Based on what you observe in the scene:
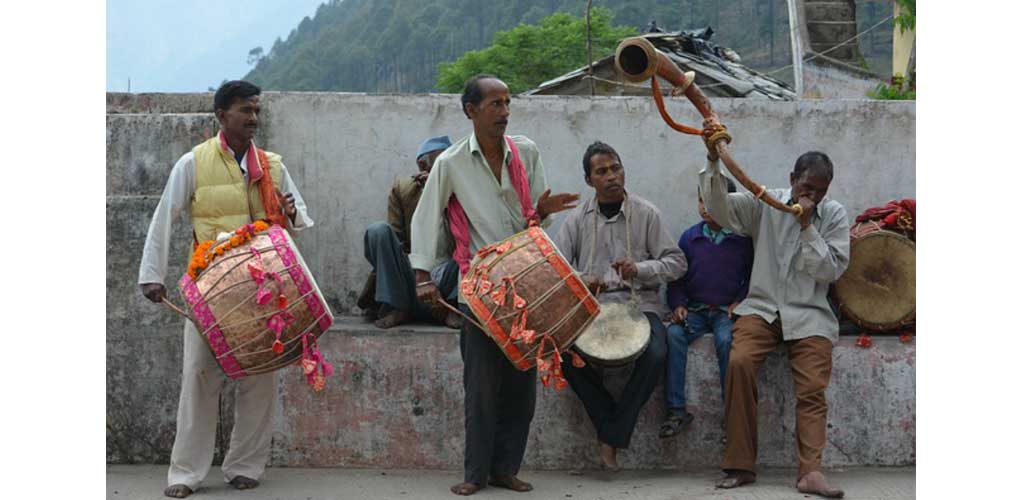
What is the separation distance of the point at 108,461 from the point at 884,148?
482 centimetres

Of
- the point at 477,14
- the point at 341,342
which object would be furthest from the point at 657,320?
the point at 477,14

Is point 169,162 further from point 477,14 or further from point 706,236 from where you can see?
point 477,14

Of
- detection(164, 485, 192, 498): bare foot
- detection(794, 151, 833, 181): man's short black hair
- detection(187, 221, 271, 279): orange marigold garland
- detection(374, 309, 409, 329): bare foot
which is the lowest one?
detection(164, 485, 192, 498): bare foot

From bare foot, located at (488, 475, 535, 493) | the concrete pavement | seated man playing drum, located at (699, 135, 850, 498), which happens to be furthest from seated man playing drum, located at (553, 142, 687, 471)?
bare foot, located at (488, 475, 535, 493)

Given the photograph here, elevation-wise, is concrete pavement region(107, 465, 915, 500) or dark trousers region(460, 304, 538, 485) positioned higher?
dark trousers region(460, 304, 538, 485)

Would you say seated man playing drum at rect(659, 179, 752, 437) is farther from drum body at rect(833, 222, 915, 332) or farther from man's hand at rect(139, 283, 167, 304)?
man's hand at rect(139, 283, 167, 304)

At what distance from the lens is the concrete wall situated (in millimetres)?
5902

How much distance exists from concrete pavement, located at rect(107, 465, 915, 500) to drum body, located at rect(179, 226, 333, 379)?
35.0 inches

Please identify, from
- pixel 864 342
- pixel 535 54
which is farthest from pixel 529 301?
pixel 535 54

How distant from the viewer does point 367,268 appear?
22.4 ft

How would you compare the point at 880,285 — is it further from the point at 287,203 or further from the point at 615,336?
the point at 287,203

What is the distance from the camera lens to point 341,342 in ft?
19.4

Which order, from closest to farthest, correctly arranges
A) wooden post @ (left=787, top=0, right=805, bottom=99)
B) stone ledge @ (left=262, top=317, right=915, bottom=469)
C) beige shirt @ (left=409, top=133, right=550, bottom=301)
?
beige shirt @ (left=409, top=133, right=550, bottom=301) → stone ledge @ (left=262, top=317, right=915, bottom=469) → wooden post @ (left=787, top=0, right=805, bottom=99)

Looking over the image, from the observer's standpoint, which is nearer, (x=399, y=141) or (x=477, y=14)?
(x=399, y=141)
